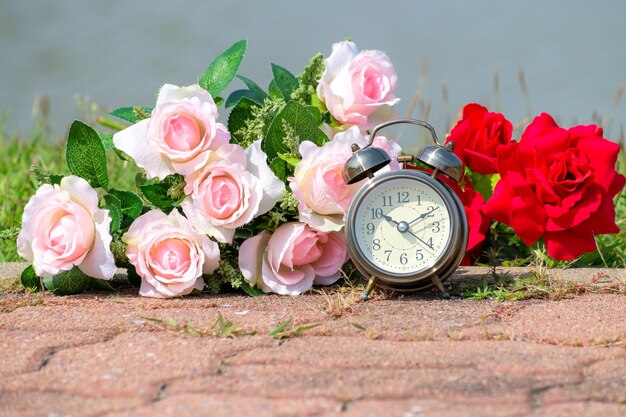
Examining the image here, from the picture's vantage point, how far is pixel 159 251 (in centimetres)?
312

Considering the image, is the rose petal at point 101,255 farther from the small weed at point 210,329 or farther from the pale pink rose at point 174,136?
the small weed at point 210,329

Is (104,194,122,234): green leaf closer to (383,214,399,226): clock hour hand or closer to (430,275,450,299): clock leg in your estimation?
(383,214,399,226): clock hour hand

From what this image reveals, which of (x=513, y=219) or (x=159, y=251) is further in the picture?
(x=513, y=219)

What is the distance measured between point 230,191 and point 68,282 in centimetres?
70

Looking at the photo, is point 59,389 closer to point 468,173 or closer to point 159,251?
point 159,251

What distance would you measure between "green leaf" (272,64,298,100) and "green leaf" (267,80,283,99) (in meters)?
0.01

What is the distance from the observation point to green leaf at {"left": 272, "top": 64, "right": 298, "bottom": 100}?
3627mm

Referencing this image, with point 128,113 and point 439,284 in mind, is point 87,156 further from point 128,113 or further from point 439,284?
point 439,284

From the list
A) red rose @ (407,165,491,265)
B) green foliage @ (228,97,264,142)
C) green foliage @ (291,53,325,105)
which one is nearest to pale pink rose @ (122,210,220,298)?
green foliage @ (228,97,264,142)

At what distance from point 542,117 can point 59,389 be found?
223cm

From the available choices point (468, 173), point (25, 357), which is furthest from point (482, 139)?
point (25, 357)

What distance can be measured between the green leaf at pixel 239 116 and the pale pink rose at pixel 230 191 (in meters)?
0.31

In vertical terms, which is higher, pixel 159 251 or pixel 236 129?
pixel 236 129

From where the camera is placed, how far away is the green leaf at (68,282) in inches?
126
